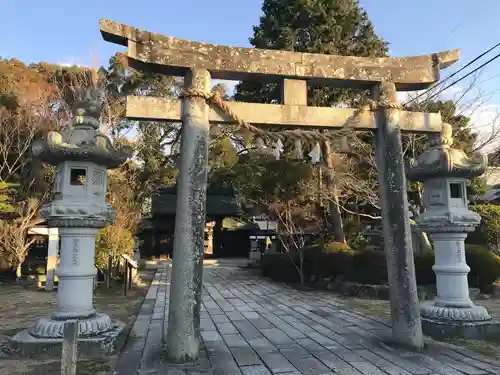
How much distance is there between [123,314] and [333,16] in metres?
13.3

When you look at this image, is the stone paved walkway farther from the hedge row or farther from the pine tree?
the pine tree

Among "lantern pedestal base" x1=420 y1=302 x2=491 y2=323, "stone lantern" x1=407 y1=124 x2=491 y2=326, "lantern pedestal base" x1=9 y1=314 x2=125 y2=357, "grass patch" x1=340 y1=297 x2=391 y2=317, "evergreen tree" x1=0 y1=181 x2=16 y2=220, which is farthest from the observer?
"evergreen tree" x1=0 y1=181 x2=16 y2=220

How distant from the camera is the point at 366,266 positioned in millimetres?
12914

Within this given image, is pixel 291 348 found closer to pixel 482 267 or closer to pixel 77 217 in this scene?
pixel 77 217

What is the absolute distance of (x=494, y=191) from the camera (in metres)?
19.9

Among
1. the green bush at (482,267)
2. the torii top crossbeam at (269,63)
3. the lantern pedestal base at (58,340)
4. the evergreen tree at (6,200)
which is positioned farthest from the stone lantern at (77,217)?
the evergreen tree at (6,200)

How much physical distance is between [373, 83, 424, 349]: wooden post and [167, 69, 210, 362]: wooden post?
2704 millimetres

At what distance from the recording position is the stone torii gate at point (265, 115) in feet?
16.7

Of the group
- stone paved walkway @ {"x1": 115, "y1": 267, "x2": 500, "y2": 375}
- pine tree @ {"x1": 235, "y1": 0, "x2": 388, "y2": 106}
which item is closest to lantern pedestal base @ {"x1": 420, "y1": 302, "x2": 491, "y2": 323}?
stone paved walkway @ {"x1": 115, "y1": 267, "x2": 500, "y2": 375}

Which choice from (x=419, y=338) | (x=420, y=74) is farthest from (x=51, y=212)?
(x=420, y=74)

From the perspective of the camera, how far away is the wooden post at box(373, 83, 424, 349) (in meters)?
5.54

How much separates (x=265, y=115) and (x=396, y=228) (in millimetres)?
2533

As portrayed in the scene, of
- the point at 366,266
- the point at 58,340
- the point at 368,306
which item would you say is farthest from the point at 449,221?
the point at 366,266

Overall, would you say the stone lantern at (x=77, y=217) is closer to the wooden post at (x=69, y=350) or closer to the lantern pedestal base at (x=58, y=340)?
the lantern pedestal base at (x=58, y=340)
